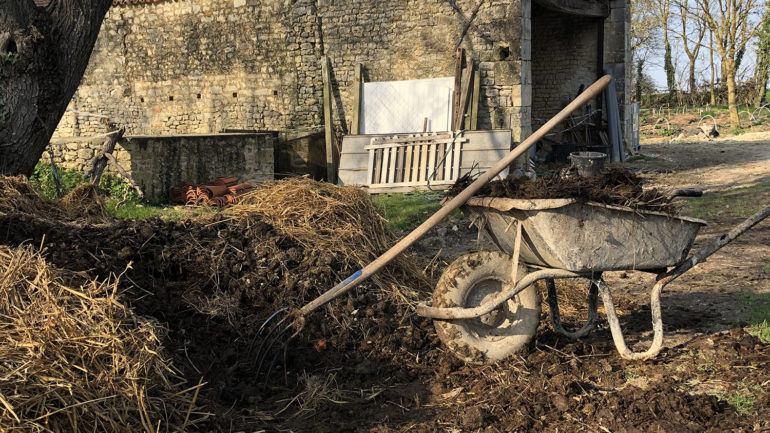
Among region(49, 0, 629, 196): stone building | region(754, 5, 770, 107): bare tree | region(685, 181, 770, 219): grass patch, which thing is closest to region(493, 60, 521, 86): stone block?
Answer: region(49, 0, 629, 196): stone building

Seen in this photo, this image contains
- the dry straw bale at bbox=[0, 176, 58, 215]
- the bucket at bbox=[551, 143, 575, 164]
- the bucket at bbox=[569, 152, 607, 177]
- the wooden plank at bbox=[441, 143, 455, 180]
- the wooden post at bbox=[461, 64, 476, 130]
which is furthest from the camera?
the bucket at bbox=[551, 143, 575, 164]

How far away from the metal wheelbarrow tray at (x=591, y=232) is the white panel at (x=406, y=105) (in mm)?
8236

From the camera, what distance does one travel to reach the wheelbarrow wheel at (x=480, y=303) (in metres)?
3.97

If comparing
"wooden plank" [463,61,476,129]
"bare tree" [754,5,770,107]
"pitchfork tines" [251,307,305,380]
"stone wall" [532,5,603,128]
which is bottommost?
"pitchfork tines" [251,307,305,380]

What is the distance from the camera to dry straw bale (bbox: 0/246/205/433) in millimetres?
2695

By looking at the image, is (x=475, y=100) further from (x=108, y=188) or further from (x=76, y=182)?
(x=76, y=182)

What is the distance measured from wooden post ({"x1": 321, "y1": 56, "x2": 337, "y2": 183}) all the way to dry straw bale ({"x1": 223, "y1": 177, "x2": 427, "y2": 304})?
7.10m

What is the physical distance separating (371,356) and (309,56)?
9925mm

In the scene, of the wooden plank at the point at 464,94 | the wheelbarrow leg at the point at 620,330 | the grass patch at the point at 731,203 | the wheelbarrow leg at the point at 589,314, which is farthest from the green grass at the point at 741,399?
the wooden plank at the point at 464,94

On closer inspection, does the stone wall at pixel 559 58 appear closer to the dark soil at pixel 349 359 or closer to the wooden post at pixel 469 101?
the wooden post at pixel 469 101

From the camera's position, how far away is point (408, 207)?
9.60 metres

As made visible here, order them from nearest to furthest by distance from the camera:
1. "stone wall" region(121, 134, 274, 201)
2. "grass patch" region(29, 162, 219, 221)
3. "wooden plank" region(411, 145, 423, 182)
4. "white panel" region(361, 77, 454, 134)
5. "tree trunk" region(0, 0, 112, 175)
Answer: "tree trunk" region(0, 0, 112, 175) < "grass patch" region(29, 162, 219, 221) < "stone wall" region(121, 134, 274, 201) < "wooden plank" region(411, 145, 423, 182) < "white panel" region(361, 77, 454, 134)

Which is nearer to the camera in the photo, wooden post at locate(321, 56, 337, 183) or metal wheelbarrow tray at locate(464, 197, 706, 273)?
metal wheelbarrow tray at locate(464, 197, 706, 273)

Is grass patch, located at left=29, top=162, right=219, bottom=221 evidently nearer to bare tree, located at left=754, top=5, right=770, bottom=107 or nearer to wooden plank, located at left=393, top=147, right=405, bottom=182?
wooden plank, located at left=393, top=147, right=405, bottom=182
